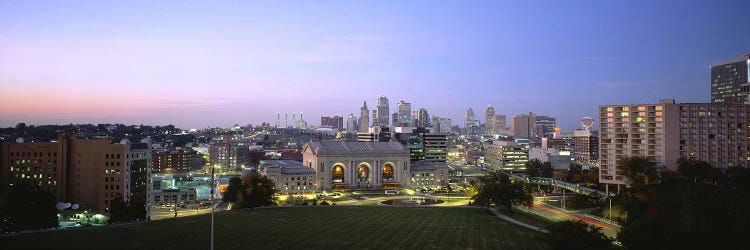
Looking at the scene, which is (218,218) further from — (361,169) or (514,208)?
(361,169)

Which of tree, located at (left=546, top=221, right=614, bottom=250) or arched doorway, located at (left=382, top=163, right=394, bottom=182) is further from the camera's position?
arched doorway, located at (left=382, top=163, right=394, bottom=182)

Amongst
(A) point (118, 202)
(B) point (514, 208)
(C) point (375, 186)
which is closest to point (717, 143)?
(B) point (514, 208)

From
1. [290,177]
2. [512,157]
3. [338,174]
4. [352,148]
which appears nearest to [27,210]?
[290,177]

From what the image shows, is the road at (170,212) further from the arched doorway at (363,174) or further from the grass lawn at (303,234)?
the arched doorway at (363,174)

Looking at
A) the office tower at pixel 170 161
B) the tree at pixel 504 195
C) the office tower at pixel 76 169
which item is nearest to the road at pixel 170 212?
the office tower at pixel 76 169

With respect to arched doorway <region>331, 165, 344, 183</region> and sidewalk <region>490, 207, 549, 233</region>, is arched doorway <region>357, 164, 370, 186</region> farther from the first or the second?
sidewalk <region>490, 207, 549, 233</region>

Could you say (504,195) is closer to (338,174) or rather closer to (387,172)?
(338,174)

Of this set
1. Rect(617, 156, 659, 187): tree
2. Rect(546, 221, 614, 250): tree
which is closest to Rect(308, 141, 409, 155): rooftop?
Rect(617, 156, 659, 187): tree

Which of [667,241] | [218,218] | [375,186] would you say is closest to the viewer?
[667,241]
